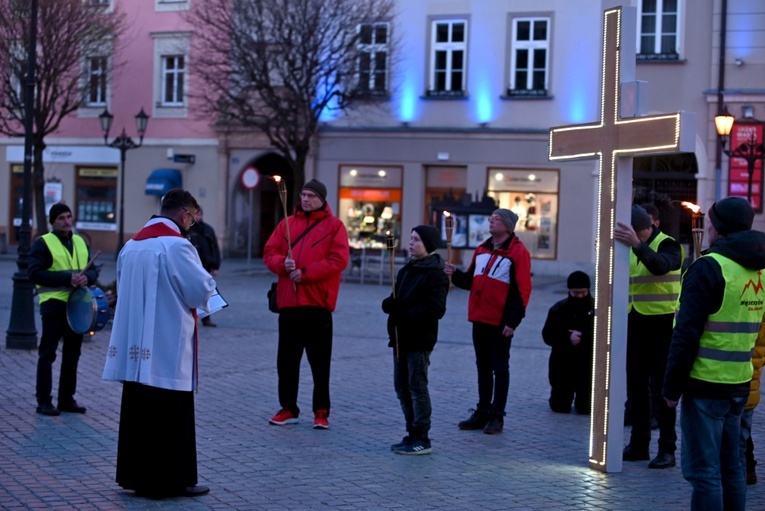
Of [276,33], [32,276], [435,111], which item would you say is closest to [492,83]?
[435,111]

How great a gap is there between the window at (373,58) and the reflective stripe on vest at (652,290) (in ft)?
75.7

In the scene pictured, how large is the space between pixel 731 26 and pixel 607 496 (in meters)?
23.8

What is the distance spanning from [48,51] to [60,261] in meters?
23.2

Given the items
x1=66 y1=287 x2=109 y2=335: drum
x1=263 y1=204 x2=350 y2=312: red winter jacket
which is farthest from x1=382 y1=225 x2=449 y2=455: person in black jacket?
x1=66 y1=287 x2=109 y2=335: drum

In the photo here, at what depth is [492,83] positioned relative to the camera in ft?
104

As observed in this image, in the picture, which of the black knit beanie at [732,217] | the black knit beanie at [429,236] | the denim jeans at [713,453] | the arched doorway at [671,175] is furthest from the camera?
the arched doorway at [671,175]

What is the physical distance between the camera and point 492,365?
9.45 m

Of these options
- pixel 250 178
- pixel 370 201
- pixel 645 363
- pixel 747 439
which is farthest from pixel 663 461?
pixel 370 201

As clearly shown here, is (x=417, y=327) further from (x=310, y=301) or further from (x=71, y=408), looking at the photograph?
(x=71, y=408)

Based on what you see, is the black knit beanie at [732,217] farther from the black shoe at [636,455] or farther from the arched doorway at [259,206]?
the arched doorway at [259,206]

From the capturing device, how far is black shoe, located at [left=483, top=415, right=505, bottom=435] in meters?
9.27

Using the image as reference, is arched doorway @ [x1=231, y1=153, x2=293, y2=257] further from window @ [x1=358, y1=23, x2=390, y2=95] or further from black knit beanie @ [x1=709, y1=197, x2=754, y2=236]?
black knit beanie @ [x1=709, y1=197, x2=754, y2=236]

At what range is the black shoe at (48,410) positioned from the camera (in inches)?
370

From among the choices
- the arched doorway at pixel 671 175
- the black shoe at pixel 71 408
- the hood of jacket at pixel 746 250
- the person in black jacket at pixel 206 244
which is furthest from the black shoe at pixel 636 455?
the arched doorway at pixel 671 175
